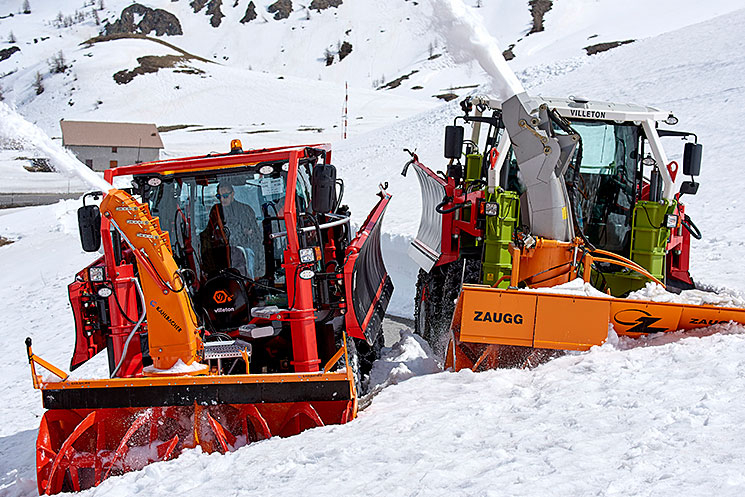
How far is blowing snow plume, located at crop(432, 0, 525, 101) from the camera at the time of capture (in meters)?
5.64

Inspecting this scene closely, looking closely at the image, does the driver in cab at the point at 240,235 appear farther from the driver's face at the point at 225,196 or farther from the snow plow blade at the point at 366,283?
the snow plow blade at the point at 366,283

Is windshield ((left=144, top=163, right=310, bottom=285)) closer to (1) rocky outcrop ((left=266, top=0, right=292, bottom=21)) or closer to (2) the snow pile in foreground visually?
(2) the snow pile in foreground

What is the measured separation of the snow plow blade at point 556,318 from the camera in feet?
17.0

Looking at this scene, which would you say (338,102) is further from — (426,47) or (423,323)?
(423,323)

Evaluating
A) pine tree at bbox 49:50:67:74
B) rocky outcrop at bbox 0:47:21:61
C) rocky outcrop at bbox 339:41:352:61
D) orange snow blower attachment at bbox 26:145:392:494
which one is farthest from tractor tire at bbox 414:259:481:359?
rocky outcrop at bbox 0:47:21:61

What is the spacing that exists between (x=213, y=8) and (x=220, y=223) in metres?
106

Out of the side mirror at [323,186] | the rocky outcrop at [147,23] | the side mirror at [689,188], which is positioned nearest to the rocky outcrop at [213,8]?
the rocky outcrop at [147,23]

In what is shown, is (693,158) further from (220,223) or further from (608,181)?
(220,223)

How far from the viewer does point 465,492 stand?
3.17 m

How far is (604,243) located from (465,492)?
4.32 metres

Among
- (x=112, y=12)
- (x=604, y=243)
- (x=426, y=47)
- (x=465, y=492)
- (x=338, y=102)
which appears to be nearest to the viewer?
(x=465, y=492)

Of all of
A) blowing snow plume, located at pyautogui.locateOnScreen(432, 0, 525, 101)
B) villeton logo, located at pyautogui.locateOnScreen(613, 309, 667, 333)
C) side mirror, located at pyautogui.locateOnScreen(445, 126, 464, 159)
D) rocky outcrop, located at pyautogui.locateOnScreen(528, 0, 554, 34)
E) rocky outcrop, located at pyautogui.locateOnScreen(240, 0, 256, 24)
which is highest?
rocky outcrop, located at pyautogui.locateOnScreen(240, 0, 256, 24)

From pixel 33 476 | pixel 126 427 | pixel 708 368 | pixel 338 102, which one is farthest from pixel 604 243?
pixel 338 102

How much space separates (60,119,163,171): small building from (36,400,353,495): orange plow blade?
4351 centimetres
